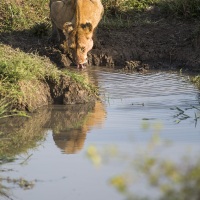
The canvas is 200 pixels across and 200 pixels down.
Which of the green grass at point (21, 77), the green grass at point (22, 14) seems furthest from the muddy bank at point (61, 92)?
the green grass at point (22, 14)

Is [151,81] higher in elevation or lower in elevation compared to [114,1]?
lower

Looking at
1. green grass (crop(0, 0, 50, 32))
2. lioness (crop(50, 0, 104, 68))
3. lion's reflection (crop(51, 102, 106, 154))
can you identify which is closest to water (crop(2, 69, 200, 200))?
lion's reflection (crop(51, 102, 106, 154))

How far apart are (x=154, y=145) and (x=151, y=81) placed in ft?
22.3

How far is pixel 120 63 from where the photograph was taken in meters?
12.2

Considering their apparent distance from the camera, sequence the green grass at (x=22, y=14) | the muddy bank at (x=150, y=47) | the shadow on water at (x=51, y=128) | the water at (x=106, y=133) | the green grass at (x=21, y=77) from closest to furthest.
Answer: the water at (x=106, y=133), the shadow on water at (x=51, y=128), the green grass at (x=21, y=77), the muddy bank at (x=150, y=47), the green grass at (x=22, y=14)

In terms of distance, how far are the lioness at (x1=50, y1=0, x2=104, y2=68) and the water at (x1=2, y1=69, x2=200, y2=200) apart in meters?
0.62

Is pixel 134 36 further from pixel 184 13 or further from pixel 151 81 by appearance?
pixel 151 81

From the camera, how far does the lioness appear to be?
473 inches

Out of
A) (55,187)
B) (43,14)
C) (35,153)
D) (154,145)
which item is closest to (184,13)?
(43,14)

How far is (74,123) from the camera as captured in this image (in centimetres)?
861

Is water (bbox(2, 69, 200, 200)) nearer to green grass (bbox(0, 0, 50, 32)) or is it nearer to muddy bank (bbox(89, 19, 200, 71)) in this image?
muddy bank (bbox(89, 19, 200, 71))

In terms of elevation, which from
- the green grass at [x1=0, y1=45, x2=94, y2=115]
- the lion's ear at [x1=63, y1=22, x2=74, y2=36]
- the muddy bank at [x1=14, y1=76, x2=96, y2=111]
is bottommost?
the muddy bank at [x1=14, y1=76, x2=96, y2=111]

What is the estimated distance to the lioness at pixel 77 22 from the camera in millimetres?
12023

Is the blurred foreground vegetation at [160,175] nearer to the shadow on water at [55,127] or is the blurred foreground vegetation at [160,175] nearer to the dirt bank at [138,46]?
the shadow on water at [55,127]
